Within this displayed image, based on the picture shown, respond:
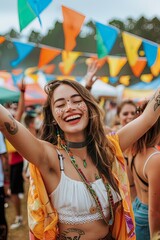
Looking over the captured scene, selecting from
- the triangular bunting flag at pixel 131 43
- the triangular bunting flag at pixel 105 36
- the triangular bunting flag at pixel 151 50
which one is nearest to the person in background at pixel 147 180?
the triangular bunting flag at pixel 105 36

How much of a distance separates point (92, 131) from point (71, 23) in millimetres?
3309

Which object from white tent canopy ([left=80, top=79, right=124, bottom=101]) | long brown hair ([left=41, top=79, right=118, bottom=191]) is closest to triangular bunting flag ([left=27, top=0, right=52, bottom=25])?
long brown hair ([left=41, top=79, right=118, bottom=191])

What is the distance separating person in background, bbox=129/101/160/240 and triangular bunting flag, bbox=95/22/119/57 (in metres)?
4.10

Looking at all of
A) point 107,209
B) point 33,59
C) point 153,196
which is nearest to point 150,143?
point 153,196

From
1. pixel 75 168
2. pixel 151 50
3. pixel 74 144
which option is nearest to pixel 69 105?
pixel 74 144

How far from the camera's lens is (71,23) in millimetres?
5059

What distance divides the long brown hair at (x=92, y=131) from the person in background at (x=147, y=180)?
0.40 meters

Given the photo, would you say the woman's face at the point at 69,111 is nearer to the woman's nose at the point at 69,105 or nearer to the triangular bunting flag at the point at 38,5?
the woman's nose at the point at 69,105

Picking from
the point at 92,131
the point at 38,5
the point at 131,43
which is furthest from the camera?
the point at 131,43

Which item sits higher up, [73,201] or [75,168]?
[75,168]

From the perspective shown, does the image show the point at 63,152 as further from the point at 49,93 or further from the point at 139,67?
the point at 139,67

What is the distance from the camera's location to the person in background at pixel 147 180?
231cm

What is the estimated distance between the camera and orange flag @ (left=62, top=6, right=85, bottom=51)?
4.73m

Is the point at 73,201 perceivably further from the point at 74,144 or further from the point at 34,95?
the point at 34,95
